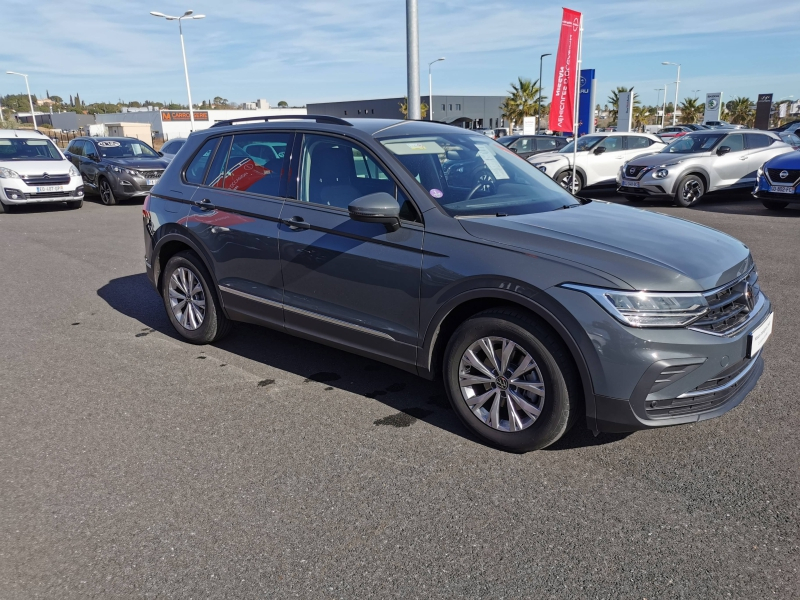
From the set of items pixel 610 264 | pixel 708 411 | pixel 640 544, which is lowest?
pixel 640 544

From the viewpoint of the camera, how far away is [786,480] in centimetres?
321

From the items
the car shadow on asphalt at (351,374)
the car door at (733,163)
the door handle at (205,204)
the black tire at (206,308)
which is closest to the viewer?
the car shadow on asphalt at (351,374)

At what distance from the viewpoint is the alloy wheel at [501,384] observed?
3.42m

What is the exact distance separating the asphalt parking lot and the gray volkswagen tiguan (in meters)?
0.35

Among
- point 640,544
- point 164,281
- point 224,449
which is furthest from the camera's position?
point 164,281

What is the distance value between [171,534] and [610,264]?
243 cm

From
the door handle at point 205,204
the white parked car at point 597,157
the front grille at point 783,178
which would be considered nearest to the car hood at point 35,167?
the white parked car at point 597,157

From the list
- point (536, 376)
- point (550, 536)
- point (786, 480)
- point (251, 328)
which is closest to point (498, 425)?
point (536, 376)

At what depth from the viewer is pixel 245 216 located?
4.69 metres

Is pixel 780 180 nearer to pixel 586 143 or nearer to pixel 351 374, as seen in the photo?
pixel 586 143

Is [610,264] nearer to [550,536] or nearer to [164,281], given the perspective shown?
[550,536]

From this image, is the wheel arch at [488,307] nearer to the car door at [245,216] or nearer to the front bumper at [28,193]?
the car door at [245,216]

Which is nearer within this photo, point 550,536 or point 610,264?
point 550,536

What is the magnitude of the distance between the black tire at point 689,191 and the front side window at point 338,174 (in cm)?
1123
